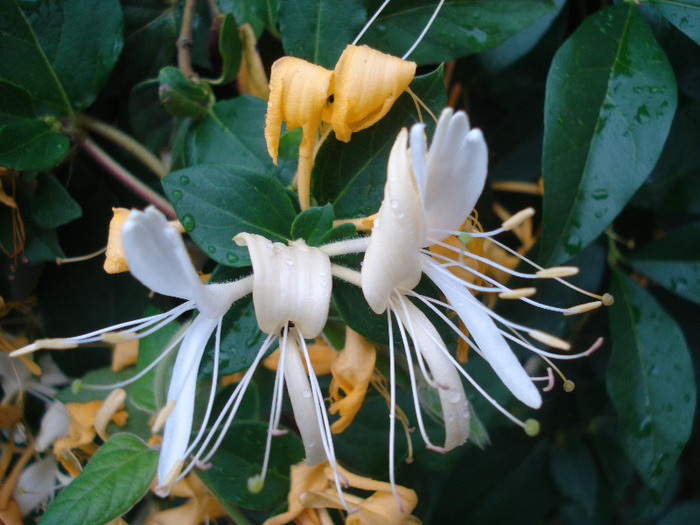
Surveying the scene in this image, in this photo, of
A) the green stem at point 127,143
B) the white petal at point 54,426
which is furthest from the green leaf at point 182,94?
the white petal at point 54,426

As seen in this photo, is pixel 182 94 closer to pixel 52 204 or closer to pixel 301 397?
pixel 52 204

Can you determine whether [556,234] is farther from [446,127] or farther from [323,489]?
[323,489]

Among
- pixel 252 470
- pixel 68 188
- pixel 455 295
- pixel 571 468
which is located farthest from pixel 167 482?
pixel 571 468

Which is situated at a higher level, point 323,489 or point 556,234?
point 556,234

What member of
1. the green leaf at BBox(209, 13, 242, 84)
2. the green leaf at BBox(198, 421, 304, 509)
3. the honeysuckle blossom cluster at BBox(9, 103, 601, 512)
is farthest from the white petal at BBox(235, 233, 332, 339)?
the green leaf at BBox(209, 13, 242, 84)

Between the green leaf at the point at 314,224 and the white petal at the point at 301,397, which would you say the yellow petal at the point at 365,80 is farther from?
the white petal at the point at 301,397

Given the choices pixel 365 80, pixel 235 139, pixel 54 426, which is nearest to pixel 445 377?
pixel 365 80
